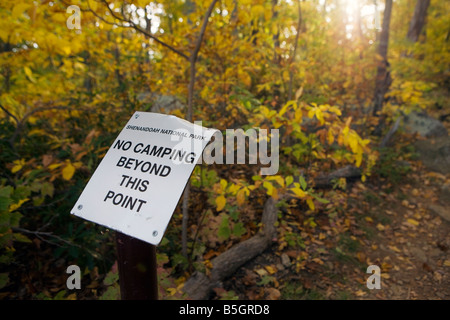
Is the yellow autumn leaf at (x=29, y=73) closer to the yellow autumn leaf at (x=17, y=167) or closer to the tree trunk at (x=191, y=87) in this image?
the yellow autumn leaf at (x=17, y=167)

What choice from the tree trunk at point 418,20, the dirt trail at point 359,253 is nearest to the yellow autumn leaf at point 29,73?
the dirt trail at point 359,253

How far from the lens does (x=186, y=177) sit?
100 cm

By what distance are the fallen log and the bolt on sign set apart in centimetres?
185

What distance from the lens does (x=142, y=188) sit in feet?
3.35

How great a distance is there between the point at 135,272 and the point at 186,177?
21.9 inches

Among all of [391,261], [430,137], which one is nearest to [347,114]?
[430,137]

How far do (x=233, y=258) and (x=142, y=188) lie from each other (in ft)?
7.40

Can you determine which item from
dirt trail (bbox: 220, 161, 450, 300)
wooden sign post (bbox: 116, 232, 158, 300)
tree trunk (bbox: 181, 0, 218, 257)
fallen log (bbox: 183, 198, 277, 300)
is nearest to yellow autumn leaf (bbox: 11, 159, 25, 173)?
tree trunk (bbox: 181, 0, 218, 257)

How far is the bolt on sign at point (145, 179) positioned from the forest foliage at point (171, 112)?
0.86 metres

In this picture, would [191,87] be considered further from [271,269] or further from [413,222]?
[413,222]

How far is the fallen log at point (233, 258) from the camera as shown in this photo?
2.56 metres

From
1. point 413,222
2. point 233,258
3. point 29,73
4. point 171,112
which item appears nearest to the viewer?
point 29,73

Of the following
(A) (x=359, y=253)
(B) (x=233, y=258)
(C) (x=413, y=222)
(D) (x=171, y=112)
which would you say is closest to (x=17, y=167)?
(D) (x=171, y=112)
